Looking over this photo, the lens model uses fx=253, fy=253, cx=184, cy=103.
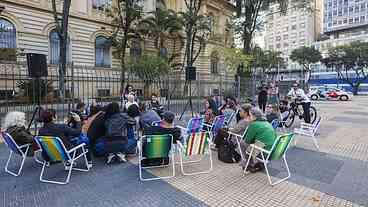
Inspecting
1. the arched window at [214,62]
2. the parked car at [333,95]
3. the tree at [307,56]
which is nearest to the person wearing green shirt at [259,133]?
the arched window at [214,62]

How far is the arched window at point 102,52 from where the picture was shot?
23594mm

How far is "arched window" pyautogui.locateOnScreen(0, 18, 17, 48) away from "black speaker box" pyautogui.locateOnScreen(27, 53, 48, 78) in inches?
546

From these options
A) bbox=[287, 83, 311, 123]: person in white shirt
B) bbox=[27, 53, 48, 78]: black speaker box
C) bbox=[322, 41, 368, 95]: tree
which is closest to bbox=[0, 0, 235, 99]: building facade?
bbox=[287, 83, 311, 123]: person in white shirt

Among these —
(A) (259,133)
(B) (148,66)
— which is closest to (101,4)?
(B) (148,66)

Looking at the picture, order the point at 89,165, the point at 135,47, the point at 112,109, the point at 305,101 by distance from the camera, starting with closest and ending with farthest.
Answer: the point at 89,165 → the point at 112,109 → the point at 305,101 → the point at 135,47

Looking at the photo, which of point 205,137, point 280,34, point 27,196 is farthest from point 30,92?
point 280,34

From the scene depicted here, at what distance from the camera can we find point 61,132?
181 inches

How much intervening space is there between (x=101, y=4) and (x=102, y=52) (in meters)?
4.73

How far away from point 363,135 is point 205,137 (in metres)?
6.54

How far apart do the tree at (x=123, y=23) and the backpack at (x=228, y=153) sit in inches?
688

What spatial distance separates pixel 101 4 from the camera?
80.0 ft

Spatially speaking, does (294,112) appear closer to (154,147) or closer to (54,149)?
(154,147)

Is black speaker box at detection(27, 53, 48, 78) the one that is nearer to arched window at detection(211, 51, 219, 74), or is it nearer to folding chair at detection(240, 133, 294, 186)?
folding chair at detection(240, 133, 294, 186)

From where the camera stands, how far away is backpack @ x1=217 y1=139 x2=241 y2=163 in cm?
541
